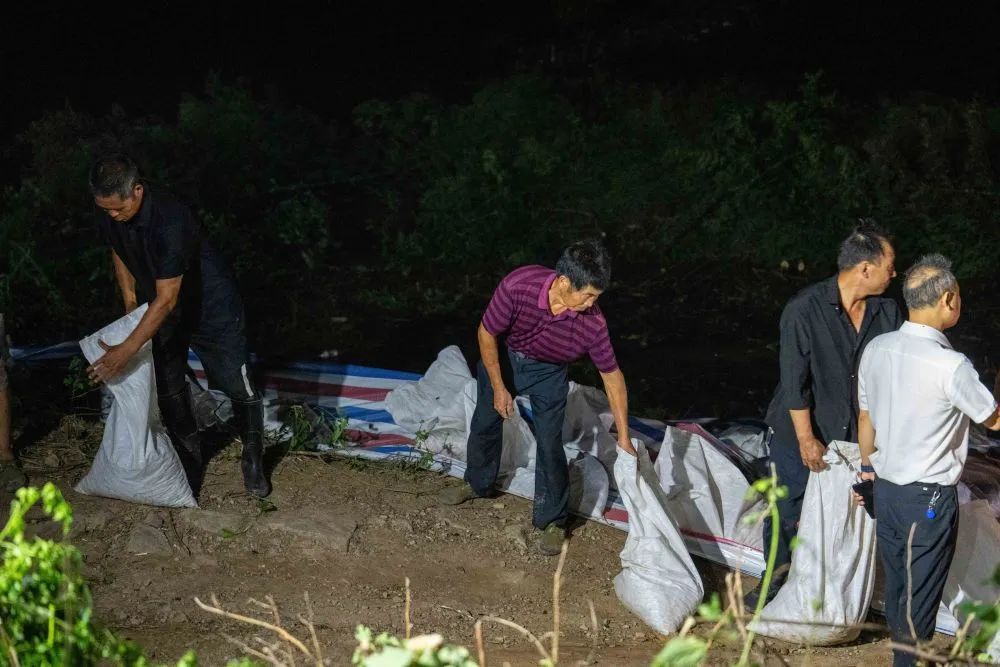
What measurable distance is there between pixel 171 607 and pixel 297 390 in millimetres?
2248

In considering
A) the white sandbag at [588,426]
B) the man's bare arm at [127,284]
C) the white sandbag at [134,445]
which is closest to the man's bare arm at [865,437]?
the white sandbag at [588,426]

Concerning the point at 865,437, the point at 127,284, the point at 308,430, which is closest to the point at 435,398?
the point at 308,430

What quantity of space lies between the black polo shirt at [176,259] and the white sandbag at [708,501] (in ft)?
6.67

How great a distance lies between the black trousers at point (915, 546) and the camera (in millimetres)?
3828

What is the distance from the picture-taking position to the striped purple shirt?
4695 mm

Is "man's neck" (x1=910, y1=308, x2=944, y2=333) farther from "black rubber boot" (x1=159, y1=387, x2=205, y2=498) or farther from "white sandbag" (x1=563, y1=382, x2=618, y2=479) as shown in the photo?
"black rubber boot" (x1=159, y1=387, x2=205, y2=498)

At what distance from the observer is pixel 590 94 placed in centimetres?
1040

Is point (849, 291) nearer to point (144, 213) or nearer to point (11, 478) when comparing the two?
point (144, 213)

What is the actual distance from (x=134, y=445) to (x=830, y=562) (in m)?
2.89

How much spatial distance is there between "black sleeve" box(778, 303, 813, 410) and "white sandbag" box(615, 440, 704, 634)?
75 cm

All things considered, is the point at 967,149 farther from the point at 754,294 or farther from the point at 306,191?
the point at 306,191

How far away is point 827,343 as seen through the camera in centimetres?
427

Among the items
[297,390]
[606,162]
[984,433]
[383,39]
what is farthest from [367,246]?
[984,433]

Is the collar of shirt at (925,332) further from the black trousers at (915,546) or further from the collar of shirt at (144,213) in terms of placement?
the collar of shirt at (144,213)
